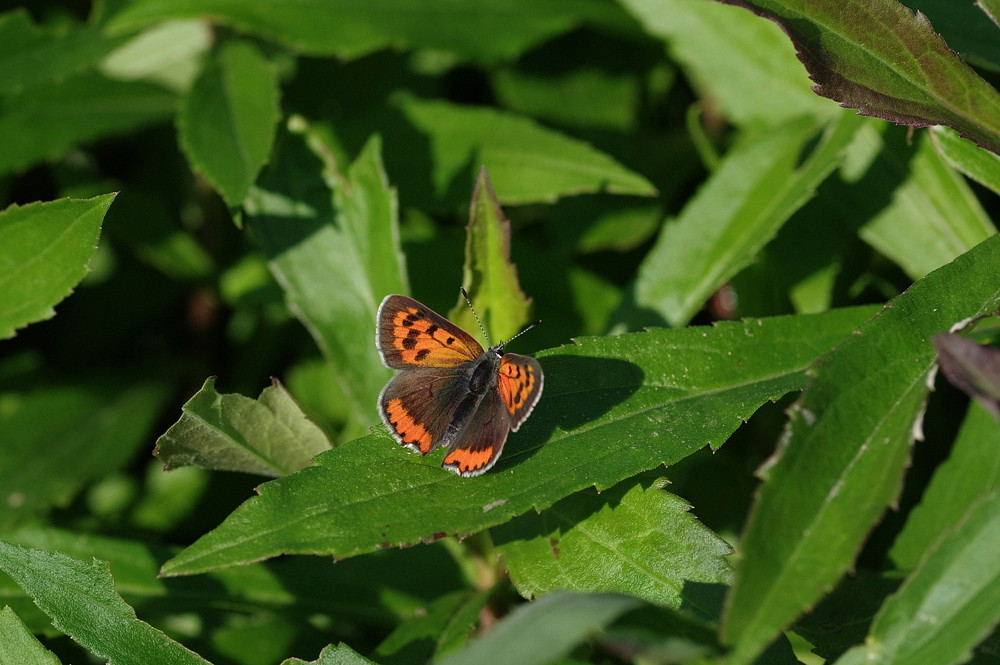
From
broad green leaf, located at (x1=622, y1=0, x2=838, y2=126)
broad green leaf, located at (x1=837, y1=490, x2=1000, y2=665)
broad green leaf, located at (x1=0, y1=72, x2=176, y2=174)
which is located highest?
broad green leaf, located at (x1=622, y1=0, x2=838, y2=126)

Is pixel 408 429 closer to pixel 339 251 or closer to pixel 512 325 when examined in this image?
pixel 512 325

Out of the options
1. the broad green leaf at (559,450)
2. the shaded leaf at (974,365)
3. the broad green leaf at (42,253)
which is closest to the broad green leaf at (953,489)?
the broad green leaf at (559,450)

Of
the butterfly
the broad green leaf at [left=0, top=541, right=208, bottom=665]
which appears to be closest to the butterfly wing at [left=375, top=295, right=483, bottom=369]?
the butterfly

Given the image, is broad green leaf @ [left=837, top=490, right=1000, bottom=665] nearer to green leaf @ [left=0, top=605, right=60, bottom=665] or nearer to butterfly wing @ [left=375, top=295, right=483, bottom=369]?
butterfly wing @ [left=375, top=295, right=483, bottom=369]

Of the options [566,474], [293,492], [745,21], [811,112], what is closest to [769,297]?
[811,112]

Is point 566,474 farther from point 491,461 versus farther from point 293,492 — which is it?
point 293,492

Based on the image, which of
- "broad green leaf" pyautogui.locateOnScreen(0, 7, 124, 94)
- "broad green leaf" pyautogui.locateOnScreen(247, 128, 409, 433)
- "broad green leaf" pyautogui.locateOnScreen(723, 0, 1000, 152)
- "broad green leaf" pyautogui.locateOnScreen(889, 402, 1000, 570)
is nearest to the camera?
"broad green leaf" pyautogui.locateOnScreen(723, 0, 1000, 152)

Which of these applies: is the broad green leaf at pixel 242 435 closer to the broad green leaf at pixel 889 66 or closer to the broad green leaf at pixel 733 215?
the broad green leaf at pixel 733 215
